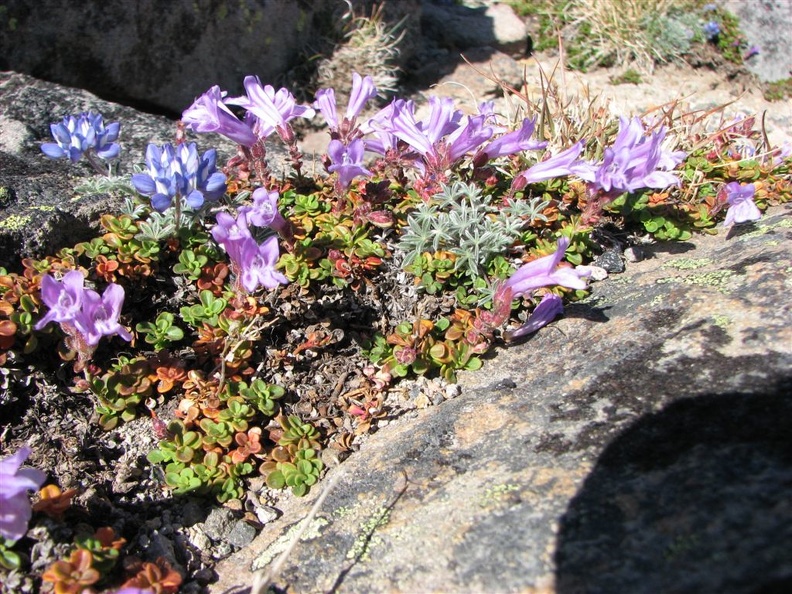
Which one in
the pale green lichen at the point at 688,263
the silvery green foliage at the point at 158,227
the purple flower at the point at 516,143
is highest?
the purple flower at the point at 516,143

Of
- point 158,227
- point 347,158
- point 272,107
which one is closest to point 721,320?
point 347,158

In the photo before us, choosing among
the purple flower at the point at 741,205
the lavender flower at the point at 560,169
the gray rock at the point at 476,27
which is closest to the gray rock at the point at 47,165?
the lavender flower at the point at 560,169

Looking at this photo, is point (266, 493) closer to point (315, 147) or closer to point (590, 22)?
point (315, 147)

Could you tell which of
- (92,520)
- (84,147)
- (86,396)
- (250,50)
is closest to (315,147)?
(250,50)

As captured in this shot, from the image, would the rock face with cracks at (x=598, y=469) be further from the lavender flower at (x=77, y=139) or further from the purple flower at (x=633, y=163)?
the lavender flower at (x=77, y=139)

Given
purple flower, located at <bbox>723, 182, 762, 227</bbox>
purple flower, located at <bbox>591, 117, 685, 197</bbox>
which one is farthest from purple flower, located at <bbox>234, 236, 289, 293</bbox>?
purple flower, located at <bbox>723, 182, 762, 227</bbox>

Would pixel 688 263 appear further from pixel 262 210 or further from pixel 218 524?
pixel 218 524
